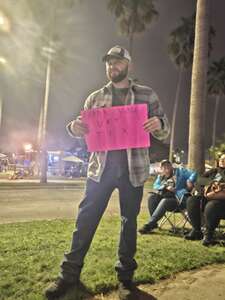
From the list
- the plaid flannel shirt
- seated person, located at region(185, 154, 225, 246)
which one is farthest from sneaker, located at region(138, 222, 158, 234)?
the plaid flannel shirt

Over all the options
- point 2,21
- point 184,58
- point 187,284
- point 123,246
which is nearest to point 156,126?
point 123,246

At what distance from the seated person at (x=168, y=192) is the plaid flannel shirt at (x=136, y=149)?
322 centimetres

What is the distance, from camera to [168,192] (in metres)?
7.29

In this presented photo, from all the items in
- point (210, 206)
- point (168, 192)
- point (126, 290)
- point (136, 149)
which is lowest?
point (126, 290)

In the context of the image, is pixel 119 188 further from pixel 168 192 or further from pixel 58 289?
pixel 168 192

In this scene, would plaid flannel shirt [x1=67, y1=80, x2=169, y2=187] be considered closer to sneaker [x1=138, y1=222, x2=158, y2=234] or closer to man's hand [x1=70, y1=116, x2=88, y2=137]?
man's hand [x1=70, y1=116, x2=88, y2=137]

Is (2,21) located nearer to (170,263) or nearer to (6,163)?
(6,163)

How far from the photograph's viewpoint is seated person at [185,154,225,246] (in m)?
5.93

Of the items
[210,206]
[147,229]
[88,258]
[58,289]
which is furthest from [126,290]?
[147,229]

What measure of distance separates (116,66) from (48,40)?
939 inches

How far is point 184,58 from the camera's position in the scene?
4138 centimetres

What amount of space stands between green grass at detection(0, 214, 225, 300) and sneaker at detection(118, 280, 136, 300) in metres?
0.18

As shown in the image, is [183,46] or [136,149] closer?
[136,149]

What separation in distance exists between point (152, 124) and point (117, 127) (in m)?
0.34
